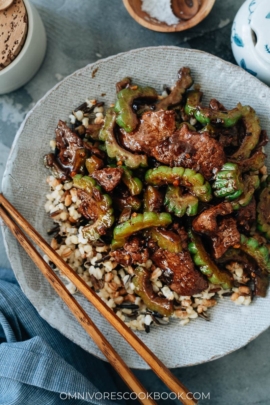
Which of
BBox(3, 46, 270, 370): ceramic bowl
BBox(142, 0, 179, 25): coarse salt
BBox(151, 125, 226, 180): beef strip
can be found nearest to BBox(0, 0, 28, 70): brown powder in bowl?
BBox(3, 46, 270, 370): ceramic bowl

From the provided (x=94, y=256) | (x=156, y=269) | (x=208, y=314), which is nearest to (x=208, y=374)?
(x=208, y=314)

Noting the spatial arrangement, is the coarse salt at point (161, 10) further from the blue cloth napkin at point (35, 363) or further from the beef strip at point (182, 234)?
the blue cloth napkin at point (35, 363)

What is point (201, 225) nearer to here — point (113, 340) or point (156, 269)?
point (156, 269)

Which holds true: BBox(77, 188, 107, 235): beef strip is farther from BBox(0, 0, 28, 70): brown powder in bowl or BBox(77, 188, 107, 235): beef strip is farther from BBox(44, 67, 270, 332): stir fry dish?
BBox(0, 0, 28, 70): brown powder in bowl

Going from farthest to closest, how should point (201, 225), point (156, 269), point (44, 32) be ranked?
point (44, 32), point (156, 269), point (201, 225)

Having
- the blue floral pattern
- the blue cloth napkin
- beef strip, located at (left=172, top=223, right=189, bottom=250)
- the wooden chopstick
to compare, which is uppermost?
the blue floral pattern

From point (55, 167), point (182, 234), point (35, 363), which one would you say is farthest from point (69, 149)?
point (35, 363)
